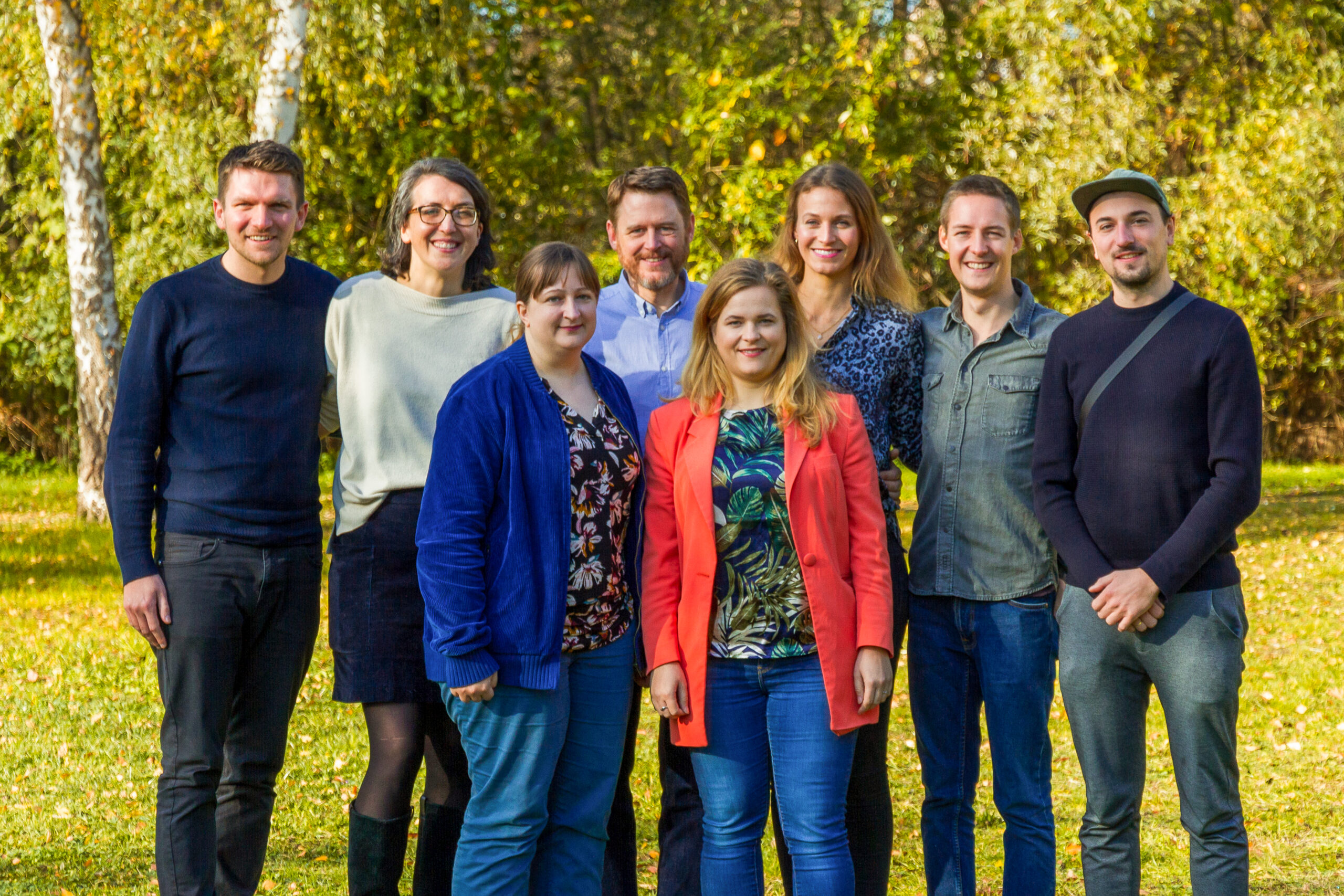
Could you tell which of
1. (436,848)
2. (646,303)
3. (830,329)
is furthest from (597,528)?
(436,848)

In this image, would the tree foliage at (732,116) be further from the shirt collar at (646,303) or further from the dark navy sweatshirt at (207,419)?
the dark navy sweatshirt at (207,419)

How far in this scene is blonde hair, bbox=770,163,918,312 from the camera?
366 cm

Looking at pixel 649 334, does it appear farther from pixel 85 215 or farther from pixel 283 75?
pixel 85 215

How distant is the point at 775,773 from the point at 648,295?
142cm

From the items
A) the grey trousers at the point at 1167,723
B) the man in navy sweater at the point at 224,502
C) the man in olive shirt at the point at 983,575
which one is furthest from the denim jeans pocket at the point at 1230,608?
the man in navy sweater at the point at 224,502

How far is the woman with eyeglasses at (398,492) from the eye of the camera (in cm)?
342

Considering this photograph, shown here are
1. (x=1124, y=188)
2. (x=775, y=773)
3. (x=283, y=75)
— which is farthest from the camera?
(x=283, y=75)

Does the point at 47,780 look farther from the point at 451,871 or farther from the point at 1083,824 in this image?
the point at 1083,824

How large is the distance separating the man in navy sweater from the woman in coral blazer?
1.03 meters

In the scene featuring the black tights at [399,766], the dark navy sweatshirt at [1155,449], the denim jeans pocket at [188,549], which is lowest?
the black tights at [399,766]

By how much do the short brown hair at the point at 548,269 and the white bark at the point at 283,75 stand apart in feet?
24.7

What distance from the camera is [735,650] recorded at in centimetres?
316

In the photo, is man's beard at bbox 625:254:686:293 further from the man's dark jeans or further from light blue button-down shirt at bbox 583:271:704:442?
the man's dark jeans

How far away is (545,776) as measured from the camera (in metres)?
3.13
